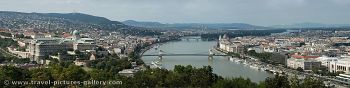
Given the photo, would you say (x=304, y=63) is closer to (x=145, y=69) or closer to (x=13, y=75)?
(x=145, y=69)

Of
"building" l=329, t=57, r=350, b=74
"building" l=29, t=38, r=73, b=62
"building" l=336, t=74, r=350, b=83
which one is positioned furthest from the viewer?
"building" l=29, t=38, r=73, b=62

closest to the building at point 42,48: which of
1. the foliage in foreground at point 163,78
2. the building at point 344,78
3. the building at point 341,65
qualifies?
the foliage in foreground at point 163,78

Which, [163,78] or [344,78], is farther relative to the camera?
[344,78]

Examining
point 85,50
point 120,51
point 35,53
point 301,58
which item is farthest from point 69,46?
point 301,58

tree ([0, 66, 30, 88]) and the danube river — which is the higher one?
tree ([0, 66, 30, 88])

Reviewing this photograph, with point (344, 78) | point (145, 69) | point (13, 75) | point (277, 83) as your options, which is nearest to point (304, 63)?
point (344, 78)

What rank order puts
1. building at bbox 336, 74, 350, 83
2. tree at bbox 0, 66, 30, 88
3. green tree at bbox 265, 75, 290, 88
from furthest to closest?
building at bbox 336, 74, 350, 83 < tree at bbox 0, 66, 30, 88 < green tree at bbox 265, 75, 290, 88

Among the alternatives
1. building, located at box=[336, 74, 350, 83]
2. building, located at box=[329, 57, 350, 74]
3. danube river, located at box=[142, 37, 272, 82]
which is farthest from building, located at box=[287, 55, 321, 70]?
building, located at box=[336, 74, 350, 83]

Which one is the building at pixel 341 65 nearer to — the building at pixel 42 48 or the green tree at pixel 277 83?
the green tree at pixel 277 83

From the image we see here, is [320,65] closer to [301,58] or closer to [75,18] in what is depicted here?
[301,58]

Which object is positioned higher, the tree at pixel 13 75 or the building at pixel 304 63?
the tree at pixel 13 75

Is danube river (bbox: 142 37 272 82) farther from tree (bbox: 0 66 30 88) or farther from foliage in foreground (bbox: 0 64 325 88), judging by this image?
tree (bbox: 0 66 30 88)
